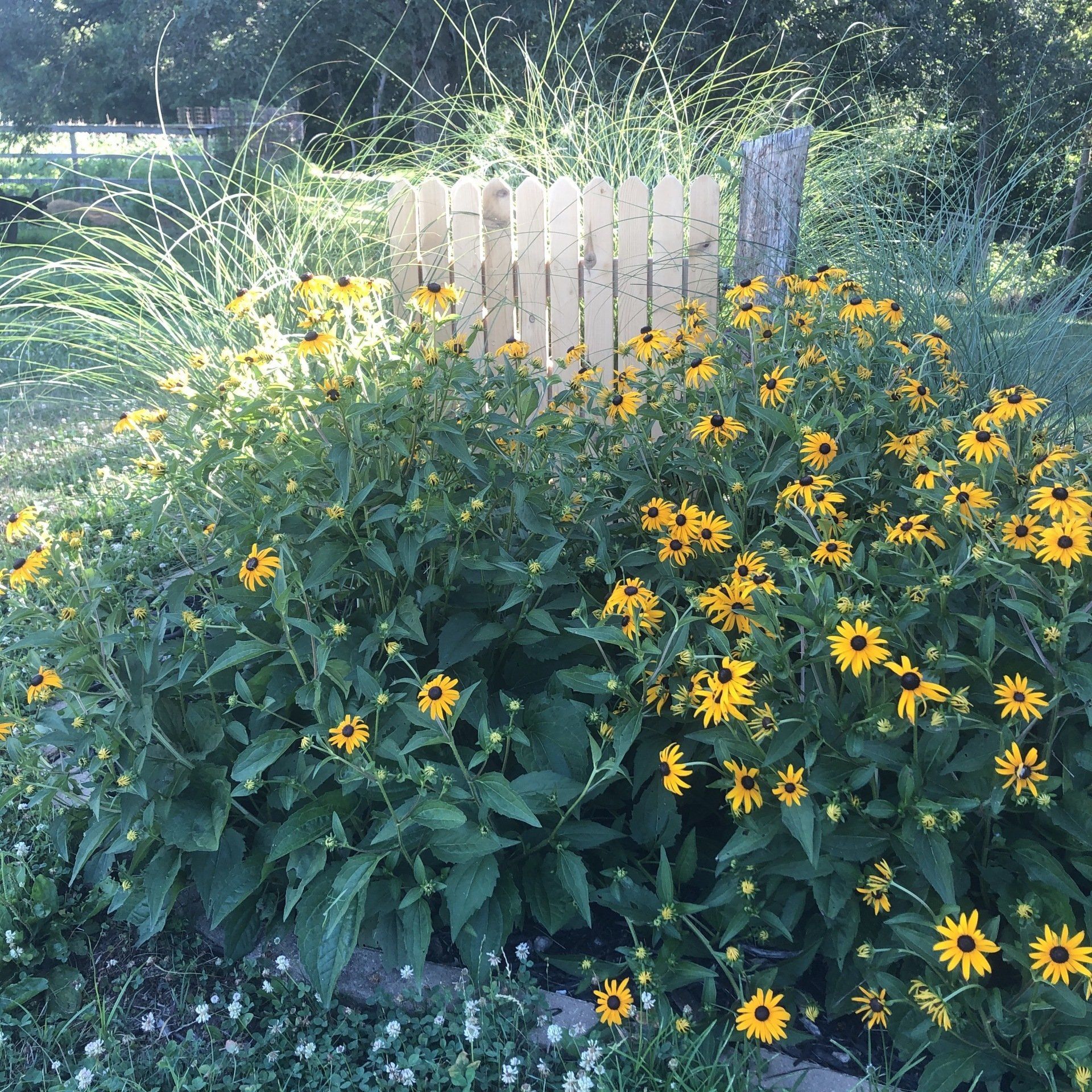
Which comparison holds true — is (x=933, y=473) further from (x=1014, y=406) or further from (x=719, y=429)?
(x=719, y=429)

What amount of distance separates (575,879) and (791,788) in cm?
43

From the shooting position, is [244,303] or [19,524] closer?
[19,524]

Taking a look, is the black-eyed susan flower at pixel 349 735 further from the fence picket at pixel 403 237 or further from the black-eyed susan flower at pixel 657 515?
the fence picket at pixel 403 237

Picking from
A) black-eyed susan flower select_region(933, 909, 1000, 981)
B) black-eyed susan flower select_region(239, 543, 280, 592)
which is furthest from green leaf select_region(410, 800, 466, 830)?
black-eyed susan flower select_region(933, 909, 1000, 981)

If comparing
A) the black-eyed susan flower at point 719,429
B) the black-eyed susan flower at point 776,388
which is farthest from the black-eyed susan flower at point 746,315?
the black-eyed susan flower at point 719,429

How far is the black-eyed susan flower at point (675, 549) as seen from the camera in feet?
6.49

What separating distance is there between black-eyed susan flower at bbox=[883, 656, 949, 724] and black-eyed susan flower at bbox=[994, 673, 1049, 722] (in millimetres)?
91

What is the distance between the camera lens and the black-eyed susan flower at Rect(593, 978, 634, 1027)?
1.66 metres

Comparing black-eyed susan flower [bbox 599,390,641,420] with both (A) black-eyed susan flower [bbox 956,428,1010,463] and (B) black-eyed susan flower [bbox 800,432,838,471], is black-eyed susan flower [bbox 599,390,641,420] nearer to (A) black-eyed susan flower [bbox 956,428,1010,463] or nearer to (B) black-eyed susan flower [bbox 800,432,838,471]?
(B) black-eyed susan flower [bbox 800,432,838,471]

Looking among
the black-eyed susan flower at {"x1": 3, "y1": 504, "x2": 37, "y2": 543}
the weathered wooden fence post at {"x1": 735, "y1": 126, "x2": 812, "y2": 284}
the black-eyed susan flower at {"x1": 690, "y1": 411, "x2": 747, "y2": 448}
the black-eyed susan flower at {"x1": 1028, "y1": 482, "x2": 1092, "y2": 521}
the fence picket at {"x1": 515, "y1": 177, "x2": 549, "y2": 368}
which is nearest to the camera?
the black-eyed susan flower at {"x1": 1028, "y1": 482, "x2": 1092, "y2": 521}

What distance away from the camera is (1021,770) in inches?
57.8

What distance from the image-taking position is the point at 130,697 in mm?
1938

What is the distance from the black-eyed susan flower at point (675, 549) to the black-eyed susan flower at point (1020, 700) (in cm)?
64

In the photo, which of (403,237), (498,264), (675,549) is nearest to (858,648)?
(675,549)
